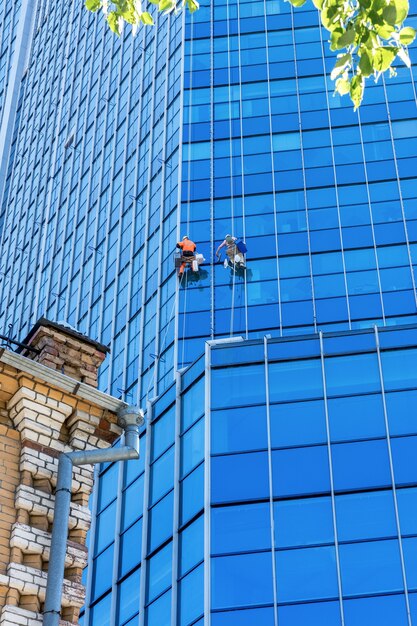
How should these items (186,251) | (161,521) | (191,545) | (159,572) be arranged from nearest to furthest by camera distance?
1. (191,545)
2. (159,572)
3. (161,521)
4. (186,251)

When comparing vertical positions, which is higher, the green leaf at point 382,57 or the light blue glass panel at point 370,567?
the light blue glass panel at point 370,567

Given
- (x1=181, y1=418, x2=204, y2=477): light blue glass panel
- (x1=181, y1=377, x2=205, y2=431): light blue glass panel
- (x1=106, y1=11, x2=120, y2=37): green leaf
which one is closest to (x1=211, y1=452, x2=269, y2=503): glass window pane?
(x1=181, y1=418, x2=204, y2=477): light blue glass panel

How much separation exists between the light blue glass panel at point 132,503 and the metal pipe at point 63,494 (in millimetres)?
22616

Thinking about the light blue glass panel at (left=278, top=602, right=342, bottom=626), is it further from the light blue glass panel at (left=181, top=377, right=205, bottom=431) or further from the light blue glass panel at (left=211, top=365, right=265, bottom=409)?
the light blue glass panel at (left=181, top=377, right=205, bottom=431)

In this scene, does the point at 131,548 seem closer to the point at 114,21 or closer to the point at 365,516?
the point at 365,516

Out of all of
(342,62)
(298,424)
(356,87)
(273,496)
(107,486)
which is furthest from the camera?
(107,486)

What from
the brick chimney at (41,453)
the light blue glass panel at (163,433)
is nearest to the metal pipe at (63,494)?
the brick chimney at (41,453)

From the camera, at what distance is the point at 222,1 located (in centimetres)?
5716

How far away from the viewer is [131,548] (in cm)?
3762

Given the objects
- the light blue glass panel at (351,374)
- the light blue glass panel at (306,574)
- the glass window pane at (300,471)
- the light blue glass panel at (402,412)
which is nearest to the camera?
the light blue glass panel at (306,574)

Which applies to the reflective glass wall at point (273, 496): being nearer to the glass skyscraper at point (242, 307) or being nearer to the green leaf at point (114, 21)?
the glass skyscraper at point (242, 307)

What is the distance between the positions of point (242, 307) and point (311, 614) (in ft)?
48.7

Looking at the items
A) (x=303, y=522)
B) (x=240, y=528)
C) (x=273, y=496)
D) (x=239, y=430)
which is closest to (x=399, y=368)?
(x=239, y=430)

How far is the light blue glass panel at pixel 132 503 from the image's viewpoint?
3847 cm
